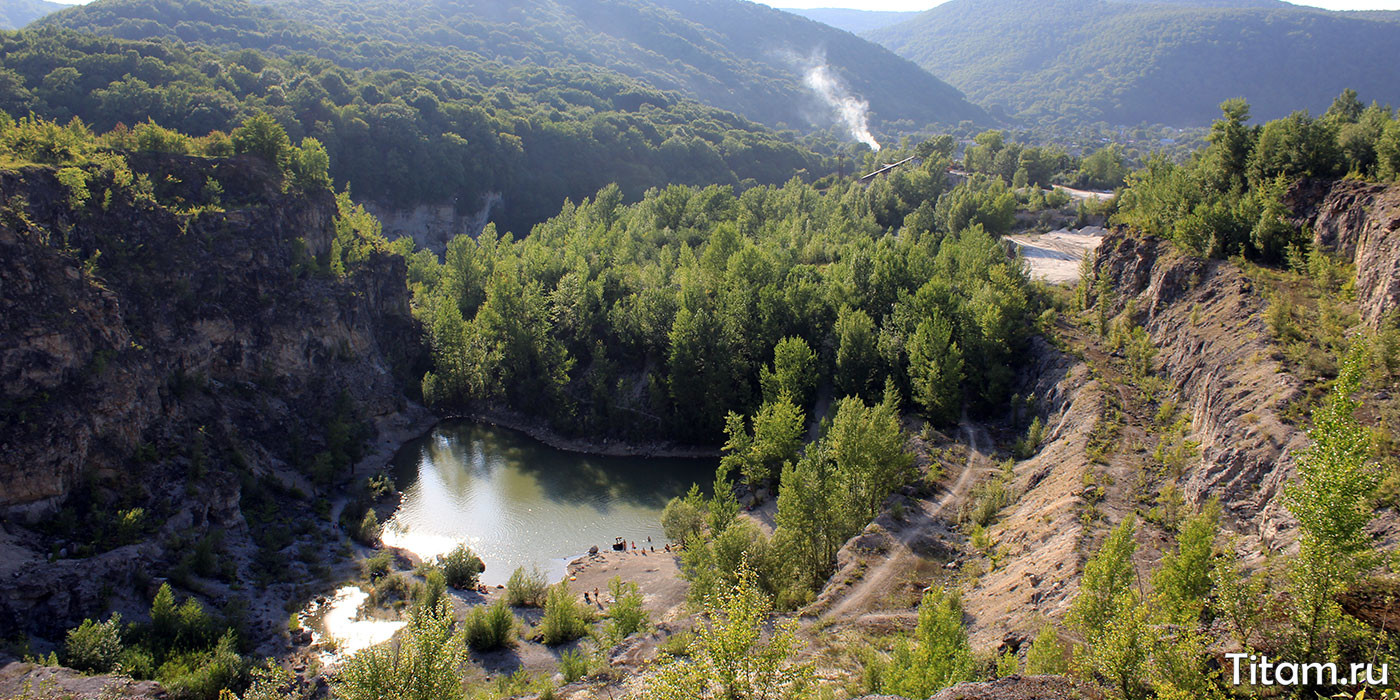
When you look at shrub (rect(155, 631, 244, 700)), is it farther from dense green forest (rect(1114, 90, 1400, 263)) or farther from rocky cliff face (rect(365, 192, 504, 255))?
rocky cliff face (rect(365, 192, 504, 255))

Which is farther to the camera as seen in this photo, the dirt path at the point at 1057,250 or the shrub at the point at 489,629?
the dirt path at the point at 1057,250

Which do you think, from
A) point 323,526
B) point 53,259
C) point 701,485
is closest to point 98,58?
point 53,259

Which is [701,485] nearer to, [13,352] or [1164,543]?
[1164,543]

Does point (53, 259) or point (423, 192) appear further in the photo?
point (423, 192)

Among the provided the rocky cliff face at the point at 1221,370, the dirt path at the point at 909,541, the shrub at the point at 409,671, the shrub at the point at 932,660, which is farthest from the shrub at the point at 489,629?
the rocky cliff face at the point at 1221,370

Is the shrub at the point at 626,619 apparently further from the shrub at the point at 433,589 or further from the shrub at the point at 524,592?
the shrub at the point at 433,589

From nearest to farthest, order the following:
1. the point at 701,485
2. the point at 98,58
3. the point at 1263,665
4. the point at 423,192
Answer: the point at 1263,665 < the point at 701,485 < the point at 98,58 < the point at 423,192

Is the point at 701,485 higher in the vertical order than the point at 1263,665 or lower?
lower
